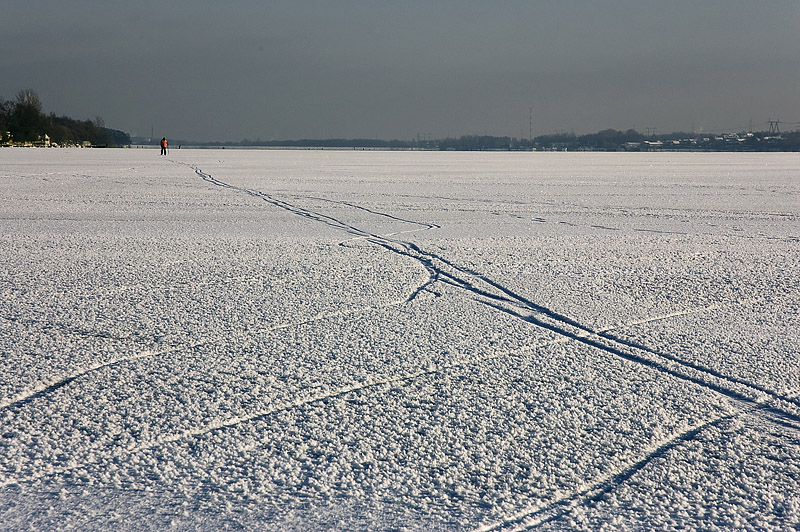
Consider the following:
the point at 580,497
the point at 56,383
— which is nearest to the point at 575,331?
the point at 580,497

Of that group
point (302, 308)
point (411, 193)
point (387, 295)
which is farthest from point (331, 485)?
point (411, 193)

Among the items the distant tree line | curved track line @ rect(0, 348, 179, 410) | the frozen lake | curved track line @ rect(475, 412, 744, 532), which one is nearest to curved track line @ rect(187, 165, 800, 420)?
the frozen lake

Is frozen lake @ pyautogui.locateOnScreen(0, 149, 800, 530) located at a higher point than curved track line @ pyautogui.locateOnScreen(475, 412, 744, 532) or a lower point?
higher

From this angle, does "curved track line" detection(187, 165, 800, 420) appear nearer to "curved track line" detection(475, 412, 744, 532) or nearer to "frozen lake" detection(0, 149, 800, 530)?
"frozen lake" detection(0, 149, 800, 530)

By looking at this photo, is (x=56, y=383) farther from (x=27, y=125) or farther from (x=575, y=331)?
(x=27, y=125)

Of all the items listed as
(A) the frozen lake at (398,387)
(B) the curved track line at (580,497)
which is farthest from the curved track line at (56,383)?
(B) the curved track line at (580,497)

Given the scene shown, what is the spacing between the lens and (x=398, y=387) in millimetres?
2531

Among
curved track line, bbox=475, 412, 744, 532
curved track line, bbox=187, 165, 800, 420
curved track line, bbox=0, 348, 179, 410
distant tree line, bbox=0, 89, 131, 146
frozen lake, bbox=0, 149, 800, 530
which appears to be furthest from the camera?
distant tree line, bbox=0, 89, 131, 146

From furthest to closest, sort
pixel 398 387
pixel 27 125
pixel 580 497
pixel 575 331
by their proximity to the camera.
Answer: pixel 27 125 < pixel 575 331 < pixel 398 387 < pixel 580 497

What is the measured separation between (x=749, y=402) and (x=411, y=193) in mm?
9425

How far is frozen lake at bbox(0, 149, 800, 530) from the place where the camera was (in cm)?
176

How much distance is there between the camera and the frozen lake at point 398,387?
1759 millimetres

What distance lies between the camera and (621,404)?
2.38m

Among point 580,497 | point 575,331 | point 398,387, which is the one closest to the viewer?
point 580,497
